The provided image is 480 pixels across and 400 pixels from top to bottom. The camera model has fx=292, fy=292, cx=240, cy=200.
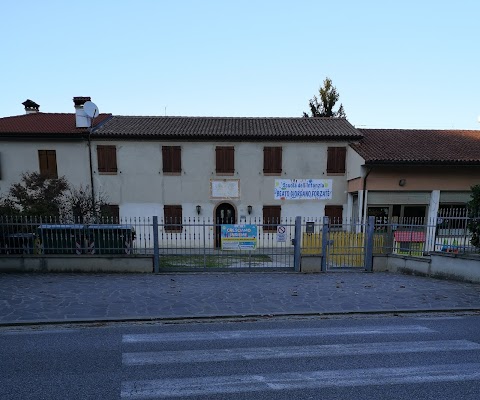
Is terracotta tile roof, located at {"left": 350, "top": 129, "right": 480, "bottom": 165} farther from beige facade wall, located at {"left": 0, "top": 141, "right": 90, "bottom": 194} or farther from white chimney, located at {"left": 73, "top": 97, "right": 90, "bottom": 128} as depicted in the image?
beige facade wall, located at {"left": 0, "top": 141, "right": 90, "bottom": 194}

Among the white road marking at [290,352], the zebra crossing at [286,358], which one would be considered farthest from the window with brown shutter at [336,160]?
the white road marking at [290,352]

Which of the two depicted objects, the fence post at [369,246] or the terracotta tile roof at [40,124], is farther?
the terracotta tile roof at [40,124]

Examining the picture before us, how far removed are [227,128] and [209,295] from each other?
41.3 feet

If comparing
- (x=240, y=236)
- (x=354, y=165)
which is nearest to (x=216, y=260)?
(x=240, y=236)

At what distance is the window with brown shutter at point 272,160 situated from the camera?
55.9ft

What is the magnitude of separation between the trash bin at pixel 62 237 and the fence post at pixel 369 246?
9.30 metres

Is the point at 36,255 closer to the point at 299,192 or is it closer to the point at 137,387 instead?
the point at 137,387

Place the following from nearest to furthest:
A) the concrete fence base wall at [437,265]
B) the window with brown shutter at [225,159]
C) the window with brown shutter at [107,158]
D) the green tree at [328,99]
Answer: the concrete fence base wall at [437,265], the window with brown shutter at [107,158], the window with brown shutter at [225,159], the green tree at [328,99]

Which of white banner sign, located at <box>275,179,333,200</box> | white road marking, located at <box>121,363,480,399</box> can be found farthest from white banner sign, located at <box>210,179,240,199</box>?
white road marking, located at <box>121,363,480,399</box>

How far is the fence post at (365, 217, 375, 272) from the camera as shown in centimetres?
975

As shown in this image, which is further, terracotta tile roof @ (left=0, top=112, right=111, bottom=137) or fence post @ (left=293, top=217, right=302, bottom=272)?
terracotta tile roof @ (left=0, top=112, right=111, bottom=137)

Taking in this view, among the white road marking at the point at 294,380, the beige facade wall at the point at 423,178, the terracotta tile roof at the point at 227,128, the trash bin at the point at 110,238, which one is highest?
the terracotta tile roof at the point at 227,128

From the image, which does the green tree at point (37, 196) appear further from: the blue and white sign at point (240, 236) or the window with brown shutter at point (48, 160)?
the blue and white sign at point (240, 236)

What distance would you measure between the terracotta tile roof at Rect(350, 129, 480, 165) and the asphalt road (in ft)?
37.7
